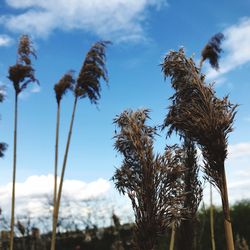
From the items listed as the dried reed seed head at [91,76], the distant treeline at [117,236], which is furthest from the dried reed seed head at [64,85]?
the distant treeline at [117,236]

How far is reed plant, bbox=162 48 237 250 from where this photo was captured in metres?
5.85

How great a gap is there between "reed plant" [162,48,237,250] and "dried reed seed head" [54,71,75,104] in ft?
9.70

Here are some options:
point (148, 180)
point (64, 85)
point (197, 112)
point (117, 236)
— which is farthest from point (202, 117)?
point (117, 236)

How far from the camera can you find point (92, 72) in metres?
9.00

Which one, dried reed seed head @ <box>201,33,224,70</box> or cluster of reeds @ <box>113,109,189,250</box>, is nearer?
cluster of reeds @ <box>113,109,189,250</box>

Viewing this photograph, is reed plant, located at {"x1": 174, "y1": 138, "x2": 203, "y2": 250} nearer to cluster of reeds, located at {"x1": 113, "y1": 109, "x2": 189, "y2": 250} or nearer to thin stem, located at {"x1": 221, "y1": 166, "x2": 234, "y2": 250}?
cluster of reeds, located at {"x1": 113, "y1": 109, "x2": 189, "y2": 250}

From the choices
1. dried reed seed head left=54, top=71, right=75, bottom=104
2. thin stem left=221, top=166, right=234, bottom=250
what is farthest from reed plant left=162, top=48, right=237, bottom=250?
dried reed seed head left=54, top=71, right=75, bottom=104

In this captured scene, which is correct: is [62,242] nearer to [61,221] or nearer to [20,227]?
[61,221]

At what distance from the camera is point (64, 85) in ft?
30.6

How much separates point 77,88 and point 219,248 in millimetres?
16071

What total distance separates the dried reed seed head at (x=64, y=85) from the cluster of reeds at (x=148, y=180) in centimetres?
250

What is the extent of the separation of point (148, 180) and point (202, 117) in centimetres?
103

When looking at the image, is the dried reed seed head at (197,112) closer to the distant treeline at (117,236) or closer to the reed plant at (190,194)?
the reed plant at (190,194)

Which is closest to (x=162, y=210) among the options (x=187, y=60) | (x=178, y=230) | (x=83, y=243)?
(x=178, y=230)
